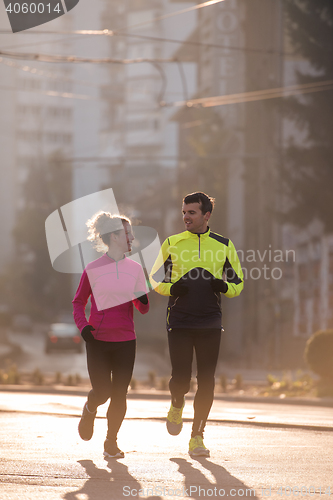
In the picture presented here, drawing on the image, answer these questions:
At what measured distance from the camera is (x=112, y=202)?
20.6 feet

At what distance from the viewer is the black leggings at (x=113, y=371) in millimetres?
5633

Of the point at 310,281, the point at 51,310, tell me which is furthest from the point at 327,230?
the point at 51,310

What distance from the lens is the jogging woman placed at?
5.62m

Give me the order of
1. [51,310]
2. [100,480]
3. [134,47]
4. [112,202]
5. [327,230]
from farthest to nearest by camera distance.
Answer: [134,47] → [51,310] → [327,230] → [112,202] → [100,480]

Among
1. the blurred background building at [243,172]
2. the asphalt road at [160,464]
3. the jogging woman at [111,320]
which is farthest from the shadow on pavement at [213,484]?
the blurred background building at [243,172]

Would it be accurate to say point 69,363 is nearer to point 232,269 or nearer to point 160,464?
point 232,269

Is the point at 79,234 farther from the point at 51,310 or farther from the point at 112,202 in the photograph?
the point at 51,310

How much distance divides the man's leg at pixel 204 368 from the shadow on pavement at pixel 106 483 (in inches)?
29.9

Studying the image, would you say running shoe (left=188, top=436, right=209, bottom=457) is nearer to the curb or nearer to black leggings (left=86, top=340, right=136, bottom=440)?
black leggings (left=86, top=340, right=136, bottom=440)

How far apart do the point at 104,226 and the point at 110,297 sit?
576 mm

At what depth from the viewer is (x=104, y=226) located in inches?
231

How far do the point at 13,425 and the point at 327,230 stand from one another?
15.2 meters

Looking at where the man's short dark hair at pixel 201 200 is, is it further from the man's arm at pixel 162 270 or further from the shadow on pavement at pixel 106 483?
the shadow on pavement at pixel 106 483

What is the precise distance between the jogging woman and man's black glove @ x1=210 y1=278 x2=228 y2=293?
53 cm
